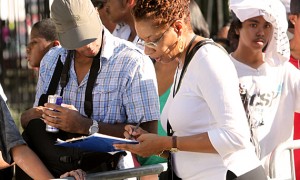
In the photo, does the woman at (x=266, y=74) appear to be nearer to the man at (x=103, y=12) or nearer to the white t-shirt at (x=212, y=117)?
the man at (x=103, y=12)

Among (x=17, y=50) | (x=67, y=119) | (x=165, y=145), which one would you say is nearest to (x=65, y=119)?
(x=67, y=119)

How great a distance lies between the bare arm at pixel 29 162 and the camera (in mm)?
4590

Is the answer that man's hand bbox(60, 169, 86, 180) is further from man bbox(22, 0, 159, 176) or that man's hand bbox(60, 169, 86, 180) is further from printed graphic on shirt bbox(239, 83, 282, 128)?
printed graphic on shirt bbox(239, 83, 282, 128)

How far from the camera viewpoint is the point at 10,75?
845 cm

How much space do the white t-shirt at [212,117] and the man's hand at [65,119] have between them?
55cm

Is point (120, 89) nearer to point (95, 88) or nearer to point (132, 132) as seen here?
point (95, 88)

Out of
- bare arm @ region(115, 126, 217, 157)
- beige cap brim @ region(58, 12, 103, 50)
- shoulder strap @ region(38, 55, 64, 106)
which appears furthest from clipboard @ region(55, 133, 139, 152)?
beige cap brim @ region(58, 12, 103, 50)

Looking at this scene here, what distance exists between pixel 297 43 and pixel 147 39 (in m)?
2.31

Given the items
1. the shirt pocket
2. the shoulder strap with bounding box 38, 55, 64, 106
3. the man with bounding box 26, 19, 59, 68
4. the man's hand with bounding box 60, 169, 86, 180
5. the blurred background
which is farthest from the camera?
the blurred background

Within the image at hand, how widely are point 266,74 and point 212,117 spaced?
1.75 meters

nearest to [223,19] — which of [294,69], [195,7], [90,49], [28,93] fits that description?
[28,93]

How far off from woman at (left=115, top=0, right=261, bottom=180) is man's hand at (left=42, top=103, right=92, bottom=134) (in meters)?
0.35

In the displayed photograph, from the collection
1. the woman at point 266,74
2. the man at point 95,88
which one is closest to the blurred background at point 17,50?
the woman at point 266,74

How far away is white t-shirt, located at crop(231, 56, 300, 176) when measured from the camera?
18.6 ft
